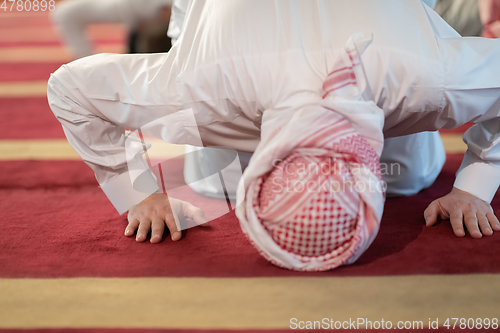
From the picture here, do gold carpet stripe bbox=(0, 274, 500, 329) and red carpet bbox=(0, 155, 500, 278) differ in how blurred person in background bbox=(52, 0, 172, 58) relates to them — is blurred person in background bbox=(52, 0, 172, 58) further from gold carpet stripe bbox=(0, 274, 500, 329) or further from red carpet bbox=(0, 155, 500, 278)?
gold carpet stripe bbox=(0, 274, 500, 329)

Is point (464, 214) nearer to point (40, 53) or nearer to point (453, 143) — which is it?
point (453, 143)

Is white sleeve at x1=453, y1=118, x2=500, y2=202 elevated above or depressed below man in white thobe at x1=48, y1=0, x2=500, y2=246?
below

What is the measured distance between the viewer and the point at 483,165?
948 millimetres

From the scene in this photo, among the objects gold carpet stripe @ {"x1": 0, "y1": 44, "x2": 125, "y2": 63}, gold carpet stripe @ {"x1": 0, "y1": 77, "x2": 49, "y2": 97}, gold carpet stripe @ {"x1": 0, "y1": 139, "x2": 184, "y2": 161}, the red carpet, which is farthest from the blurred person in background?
the red carpet

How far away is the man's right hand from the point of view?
90 cm

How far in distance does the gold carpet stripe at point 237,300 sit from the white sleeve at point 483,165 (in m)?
0.24

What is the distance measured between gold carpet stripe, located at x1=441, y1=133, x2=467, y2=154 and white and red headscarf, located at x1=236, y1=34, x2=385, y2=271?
30.6 inches

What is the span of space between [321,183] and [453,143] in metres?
0.93

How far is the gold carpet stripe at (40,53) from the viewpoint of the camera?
2812mm

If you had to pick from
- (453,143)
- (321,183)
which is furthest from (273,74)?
(453,143)

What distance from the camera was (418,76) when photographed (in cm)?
77

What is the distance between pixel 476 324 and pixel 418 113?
0.34 m

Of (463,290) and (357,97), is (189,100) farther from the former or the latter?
(463,290)

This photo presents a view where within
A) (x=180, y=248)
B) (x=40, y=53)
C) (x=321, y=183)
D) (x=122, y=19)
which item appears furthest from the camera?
(x=40, y=53)
